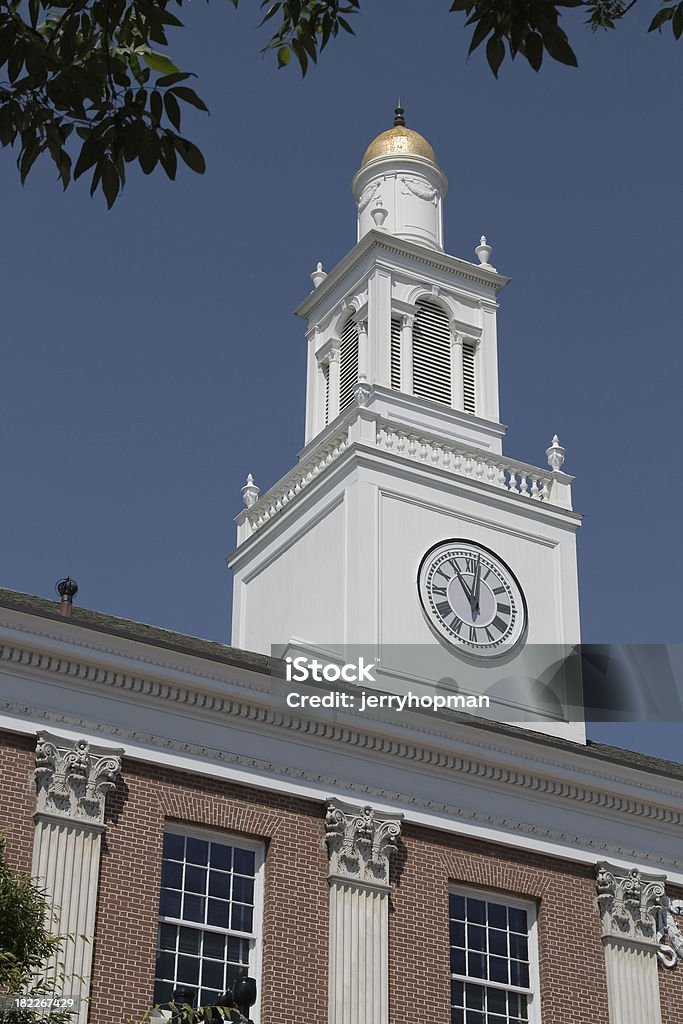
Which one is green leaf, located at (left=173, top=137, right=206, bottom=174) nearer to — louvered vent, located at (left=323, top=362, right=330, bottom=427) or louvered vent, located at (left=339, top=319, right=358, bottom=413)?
louvered vent, located at (left=339, top=319, right=358, bottom=413)

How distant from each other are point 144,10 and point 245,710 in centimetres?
1528

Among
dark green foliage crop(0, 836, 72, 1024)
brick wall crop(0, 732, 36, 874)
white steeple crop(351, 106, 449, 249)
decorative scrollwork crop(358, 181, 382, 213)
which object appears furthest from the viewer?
decorative scrollwork crop(358, 181, 382, 213)

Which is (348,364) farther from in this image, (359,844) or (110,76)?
(110,76)

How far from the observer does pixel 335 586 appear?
104ft

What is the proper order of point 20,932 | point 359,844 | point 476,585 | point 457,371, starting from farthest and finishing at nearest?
point 457,371
point 476,585
point 359,844
point 20,932

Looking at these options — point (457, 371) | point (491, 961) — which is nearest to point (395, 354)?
point (457, 371)

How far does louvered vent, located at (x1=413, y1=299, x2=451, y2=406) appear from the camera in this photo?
35.7 metres

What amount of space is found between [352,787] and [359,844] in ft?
2.93

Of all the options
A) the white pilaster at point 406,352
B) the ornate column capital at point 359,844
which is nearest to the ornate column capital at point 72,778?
the ornate column capital at point 359,844

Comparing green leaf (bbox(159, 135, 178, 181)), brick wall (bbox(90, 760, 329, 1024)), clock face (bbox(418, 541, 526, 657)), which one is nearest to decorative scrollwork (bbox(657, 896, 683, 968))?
brick wall (bbox(90, 760, 329, 1024))

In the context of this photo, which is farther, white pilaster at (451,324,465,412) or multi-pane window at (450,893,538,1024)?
white pilaster at (451,324,465,412)

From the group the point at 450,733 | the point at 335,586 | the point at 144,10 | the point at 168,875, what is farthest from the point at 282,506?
the point at 144,10

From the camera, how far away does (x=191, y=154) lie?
30.1 feet

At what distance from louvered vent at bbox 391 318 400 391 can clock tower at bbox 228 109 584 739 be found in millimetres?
45
